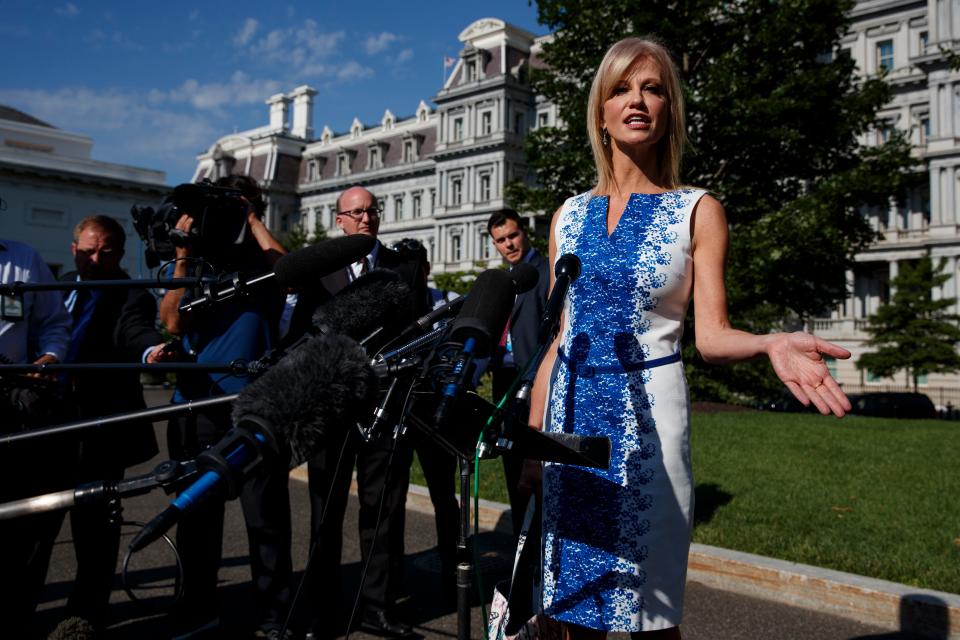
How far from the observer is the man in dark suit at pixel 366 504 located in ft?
14.8

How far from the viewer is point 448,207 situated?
6019 centimetres

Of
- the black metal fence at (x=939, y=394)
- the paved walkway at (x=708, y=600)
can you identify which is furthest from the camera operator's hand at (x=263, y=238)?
the black metal fence at (x=939, y=394)

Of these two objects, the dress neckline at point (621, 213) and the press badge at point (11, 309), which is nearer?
the dress neckline at point (621, 213)

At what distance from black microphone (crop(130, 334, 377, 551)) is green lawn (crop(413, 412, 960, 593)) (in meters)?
4.92

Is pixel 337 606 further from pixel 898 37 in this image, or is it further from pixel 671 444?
pixel 898 37

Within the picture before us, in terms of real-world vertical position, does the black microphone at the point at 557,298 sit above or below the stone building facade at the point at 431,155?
below

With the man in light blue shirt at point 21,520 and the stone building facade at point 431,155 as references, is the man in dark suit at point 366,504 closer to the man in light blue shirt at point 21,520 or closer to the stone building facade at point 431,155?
the man in light blue shirt at point 21,520

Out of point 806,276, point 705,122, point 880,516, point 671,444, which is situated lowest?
point 880,516

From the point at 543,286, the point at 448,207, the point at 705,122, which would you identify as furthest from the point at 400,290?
the point at 448,207

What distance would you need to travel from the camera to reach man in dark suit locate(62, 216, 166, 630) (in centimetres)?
477

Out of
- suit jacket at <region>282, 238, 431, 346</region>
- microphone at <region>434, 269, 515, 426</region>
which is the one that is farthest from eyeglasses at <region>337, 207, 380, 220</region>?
microphone at <region>434, 269, 515, 426</region>

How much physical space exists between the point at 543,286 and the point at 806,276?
18.9 m

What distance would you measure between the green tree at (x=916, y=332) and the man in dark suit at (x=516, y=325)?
33775 mm

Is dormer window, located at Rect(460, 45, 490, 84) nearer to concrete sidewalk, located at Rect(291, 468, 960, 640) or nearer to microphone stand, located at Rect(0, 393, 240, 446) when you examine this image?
concrete sidewalk, located at Rect(291, 468, 960, 640)
